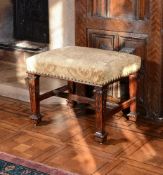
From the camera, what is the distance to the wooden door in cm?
255

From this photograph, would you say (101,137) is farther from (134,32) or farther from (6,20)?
(6,20)

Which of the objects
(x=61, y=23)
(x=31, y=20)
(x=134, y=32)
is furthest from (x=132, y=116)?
(x=31, y=20)

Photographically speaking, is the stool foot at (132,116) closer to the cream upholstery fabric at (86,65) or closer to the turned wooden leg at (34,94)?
the cream upholstery fabric at (86,65)

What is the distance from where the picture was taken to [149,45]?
8.45ft

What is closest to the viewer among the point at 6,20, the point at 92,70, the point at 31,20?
the point at 92,70

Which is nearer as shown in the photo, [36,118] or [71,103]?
[36,118]

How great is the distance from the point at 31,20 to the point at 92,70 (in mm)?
1505

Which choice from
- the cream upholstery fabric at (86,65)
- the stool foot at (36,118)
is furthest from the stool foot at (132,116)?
the stool foot at (36,118)

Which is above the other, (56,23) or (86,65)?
(56,23)

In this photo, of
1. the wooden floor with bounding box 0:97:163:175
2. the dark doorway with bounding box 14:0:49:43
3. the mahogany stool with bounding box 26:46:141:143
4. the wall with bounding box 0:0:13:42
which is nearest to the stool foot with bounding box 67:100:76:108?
the wooden floor with bounding box 0:97:163:175

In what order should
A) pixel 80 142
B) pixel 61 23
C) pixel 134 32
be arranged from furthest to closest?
1. pixel 61 23
2. pixel 134 32
3. pixel 80 142

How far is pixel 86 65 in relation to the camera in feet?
7.69

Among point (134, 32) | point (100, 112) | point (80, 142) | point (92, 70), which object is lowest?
point (80, 142)

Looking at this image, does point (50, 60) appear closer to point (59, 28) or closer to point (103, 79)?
point (103, 79)
